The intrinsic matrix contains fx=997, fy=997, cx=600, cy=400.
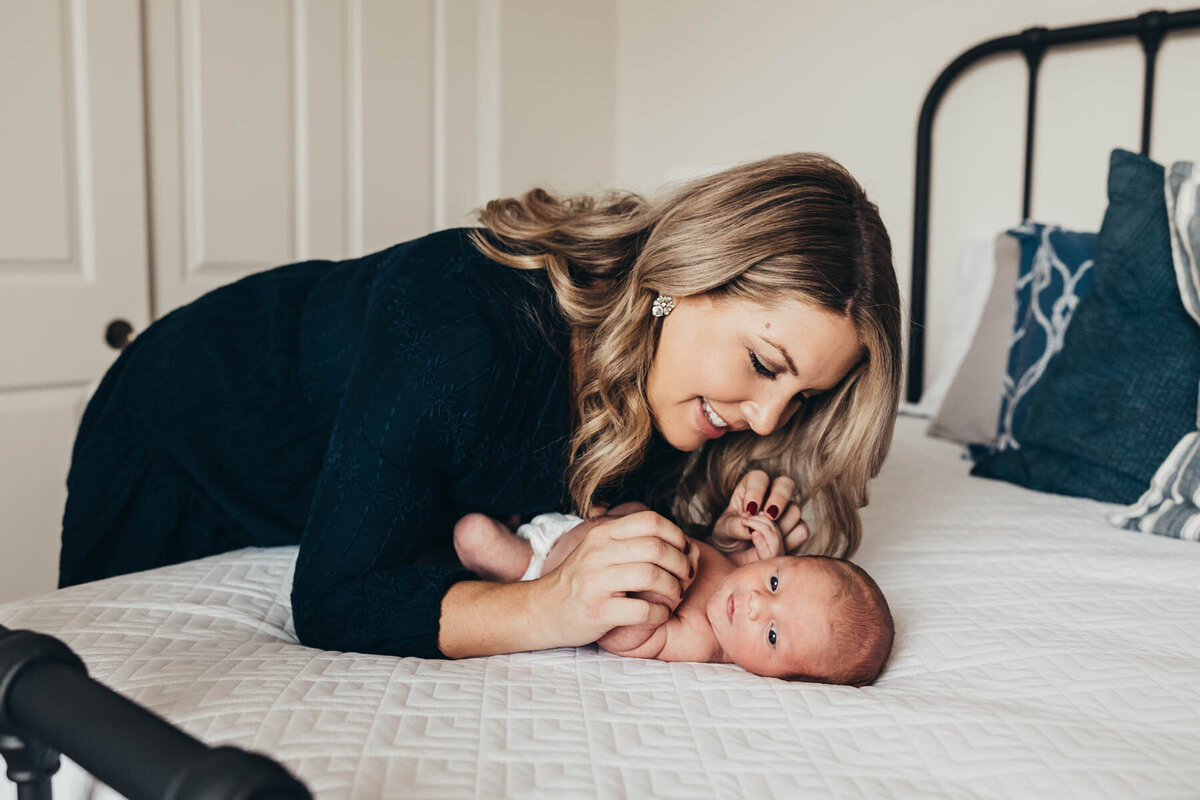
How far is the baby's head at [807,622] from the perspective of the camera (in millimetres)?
1004

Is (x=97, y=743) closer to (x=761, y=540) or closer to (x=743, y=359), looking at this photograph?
(x=743, y=359)

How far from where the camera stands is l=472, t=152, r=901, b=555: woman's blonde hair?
3.67 feet

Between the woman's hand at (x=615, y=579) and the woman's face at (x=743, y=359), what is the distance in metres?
0.25

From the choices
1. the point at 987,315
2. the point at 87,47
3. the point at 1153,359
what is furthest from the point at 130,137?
the point at 1153,359

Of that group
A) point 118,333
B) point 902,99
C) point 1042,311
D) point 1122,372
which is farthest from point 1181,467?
point 118,333

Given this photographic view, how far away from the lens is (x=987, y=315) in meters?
2.05

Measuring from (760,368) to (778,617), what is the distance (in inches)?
11.0

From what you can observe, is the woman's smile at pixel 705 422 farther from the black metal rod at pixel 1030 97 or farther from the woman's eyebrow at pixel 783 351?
the black metal rod at pixel 1030 97

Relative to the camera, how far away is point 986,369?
2.01 m

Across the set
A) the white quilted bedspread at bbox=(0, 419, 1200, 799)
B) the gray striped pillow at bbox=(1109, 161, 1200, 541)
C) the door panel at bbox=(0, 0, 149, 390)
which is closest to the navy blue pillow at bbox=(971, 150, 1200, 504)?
the gray striped pillow at bbox=(1109, 161, 1200, 541)

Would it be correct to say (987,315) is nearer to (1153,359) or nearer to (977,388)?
(977,388)

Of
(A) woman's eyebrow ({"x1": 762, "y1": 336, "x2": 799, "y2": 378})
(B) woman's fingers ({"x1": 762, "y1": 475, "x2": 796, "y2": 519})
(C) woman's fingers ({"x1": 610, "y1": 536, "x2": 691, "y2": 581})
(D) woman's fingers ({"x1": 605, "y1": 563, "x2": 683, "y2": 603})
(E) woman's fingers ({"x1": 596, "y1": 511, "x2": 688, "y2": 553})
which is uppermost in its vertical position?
(A) woman's eyebrow ({"x1": 762, "y1": 336, "x2": 799, "y2": 378})

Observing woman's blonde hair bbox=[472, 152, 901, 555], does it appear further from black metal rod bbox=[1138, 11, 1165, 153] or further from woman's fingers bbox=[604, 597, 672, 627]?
black metal rod bbox=[1138, 11, 1165, 153]

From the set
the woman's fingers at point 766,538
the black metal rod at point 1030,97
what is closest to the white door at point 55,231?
the woman's fingers at point 766,538
